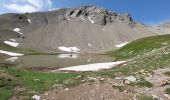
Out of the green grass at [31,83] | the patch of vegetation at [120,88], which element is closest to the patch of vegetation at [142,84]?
the patch of vegetation at [120,88]

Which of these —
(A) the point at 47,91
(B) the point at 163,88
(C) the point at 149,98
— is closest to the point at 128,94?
(C) the point at 149,98

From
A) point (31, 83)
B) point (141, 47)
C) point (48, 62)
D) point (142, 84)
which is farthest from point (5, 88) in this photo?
point (141, 47)

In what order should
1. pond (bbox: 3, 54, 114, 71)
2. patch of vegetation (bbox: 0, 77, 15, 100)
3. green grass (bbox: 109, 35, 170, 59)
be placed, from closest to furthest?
patch of vegetation (bbox: 0, 77, 15, 100), pond (bbox: 3, 54, 114, 71), green grass (bbox: 109, 35, 170, 59)

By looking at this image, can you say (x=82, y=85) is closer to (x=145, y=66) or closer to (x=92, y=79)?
(x=92, y=79)

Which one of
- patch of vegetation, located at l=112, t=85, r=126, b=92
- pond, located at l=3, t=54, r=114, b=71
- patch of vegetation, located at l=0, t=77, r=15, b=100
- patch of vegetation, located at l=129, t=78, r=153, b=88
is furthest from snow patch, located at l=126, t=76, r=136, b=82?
pond, located at l=3, t=54, r=114, b=71

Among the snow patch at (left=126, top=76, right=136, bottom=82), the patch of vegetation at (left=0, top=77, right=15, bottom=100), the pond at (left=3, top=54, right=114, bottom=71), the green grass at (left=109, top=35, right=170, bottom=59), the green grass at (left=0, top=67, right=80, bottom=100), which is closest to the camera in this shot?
the patch of vegetation at (left=0, top=77, right=15, bottom=100)

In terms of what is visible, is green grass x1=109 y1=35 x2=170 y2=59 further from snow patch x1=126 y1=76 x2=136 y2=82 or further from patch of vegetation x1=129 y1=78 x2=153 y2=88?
patch of vegetation x1=129 y1=78 x2=153 y2=88

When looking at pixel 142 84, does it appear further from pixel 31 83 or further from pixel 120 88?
pixel 31 83

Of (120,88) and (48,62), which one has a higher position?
(48,62)

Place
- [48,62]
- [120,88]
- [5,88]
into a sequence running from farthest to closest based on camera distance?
[48,62], [5,88], [120,88]

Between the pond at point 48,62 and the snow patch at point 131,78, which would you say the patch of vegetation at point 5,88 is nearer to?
the snow patch at point 131,78

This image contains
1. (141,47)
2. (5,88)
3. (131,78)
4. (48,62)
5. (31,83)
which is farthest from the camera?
(141,47)

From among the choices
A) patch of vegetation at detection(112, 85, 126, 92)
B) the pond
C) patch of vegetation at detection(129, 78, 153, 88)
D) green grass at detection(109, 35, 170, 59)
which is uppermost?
green grass at detection(109, 35, 170, 59)

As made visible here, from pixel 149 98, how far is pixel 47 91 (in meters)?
8.03
